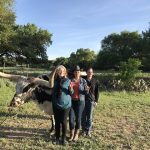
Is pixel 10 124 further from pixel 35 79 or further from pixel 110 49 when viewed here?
pixel 110 49

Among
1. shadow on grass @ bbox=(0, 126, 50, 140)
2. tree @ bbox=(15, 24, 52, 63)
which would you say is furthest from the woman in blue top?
tree @ bbox=(15, 24, 52, 63)

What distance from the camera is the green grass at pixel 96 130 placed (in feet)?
31.1

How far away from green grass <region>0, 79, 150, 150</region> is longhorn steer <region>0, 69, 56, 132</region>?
26.6 inches

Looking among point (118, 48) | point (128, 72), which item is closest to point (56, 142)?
Result: point (128, 72)

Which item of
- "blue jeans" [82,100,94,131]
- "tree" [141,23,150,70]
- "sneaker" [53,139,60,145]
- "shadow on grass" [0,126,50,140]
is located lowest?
"sneaker" [53,139,60,145]

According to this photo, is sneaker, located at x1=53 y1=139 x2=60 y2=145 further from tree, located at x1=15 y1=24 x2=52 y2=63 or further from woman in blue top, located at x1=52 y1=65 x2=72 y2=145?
tree, located at x1=15 y1=24 x2=52 y2=63

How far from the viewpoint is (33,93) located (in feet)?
37.3

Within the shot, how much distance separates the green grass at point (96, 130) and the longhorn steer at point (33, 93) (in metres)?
0.68

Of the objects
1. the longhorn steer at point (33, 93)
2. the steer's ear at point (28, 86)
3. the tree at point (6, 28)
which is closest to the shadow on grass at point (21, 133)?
the longhorn steer at point (33, 93)

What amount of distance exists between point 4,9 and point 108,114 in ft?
71.7

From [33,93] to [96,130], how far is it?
2.07 metres

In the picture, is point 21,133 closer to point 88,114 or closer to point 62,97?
A: point 88,114

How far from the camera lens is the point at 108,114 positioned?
46.6 feet

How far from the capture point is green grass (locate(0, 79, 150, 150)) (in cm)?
948
